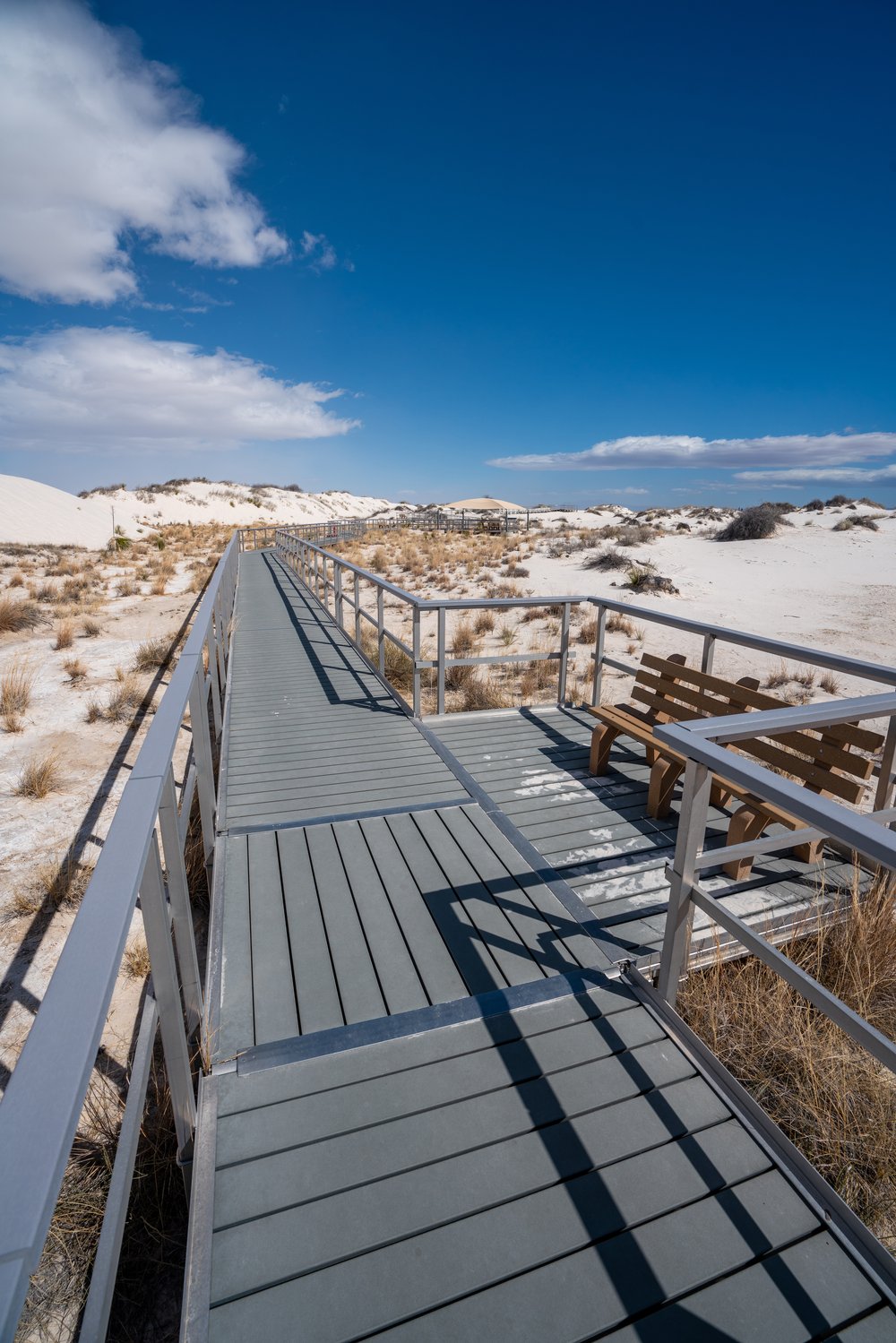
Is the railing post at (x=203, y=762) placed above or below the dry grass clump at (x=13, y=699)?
above

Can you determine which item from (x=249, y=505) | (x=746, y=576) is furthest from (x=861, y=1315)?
(x=249, y=505)

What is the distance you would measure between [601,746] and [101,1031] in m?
3.93

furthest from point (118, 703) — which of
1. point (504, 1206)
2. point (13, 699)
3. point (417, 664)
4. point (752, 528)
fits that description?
point (752, 528)

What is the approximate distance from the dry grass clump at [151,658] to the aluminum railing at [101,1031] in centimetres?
790

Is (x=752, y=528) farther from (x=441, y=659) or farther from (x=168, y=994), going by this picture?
(x=168, y=994)

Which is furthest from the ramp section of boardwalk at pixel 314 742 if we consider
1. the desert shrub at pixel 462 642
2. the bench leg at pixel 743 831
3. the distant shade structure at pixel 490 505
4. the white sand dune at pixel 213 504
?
the distant shade structure at pixel 490 505

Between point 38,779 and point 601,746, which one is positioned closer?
point 601,746

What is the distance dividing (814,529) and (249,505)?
49486 mm

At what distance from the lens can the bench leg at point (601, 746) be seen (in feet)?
14.8

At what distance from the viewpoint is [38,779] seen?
5730mm

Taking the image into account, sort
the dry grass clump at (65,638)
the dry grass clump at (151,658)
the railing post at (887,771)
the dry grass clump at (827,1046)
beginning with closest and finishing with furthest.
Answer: the dry grass clump at (827,1046), the railing post at (887,771), the dry grass clump at (151,658), the dry grass clump at (65,638)

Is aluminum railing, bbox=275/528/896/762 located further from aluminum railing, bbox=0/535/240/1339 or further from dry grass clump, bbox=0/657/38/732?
dry grass clump, bbox=0/657/38/732

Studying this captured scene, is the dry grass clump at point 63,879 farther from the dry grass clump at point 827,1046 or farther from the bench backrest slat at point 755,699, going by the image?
the bench backrest slat at point 755,699

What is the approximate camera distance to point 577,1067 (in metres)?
2.18
